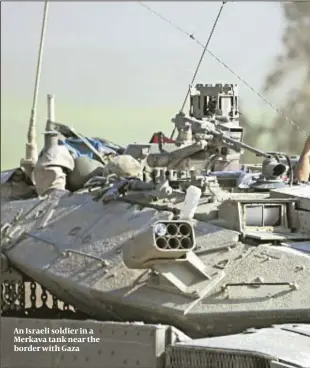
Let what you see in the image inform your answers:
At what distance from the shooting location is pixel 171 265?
1036 centimetres

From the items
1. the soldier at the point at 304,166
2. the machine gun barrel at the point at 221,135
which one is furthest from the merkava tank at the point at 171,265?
the soldier at the point at 304,166

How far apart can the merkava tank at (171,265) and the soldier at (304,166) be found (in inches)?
34.1

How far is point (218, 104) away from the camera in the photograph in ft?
48.0

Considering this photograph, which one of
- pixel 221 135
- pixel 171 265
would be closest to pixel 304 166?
pixel 221 135

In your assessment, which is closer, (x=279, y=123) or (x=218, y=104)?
(x=218, y=104)

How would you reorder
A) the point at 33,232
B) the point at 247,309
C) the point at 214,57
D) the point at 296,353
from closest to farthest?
the point at 296,353
the point at 247,309
the point at 33,232
the point at 214,57

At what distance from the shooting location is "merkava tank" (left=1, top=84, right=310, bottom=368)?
977 centimetres

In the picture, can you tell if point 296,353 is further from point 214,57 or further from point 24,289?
point 214,57

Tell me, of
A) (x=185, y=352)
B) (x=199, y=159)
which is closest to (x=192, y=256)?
(x=185, y=352)

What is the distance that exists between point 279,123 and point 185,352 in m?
6.77

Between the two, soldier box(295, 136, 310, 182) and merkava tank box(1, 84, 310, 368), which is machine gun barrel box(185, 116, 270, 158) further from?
soldier box(295, 136, 310, 182)

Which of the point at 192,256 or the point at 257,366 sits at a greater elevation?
the point at 192,256

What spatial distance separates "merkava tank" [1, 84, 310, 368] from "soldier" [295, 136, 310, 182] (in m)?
0.87

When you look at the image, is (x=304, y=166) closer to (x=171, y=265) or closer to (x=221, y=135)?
(x=221, y=135)
